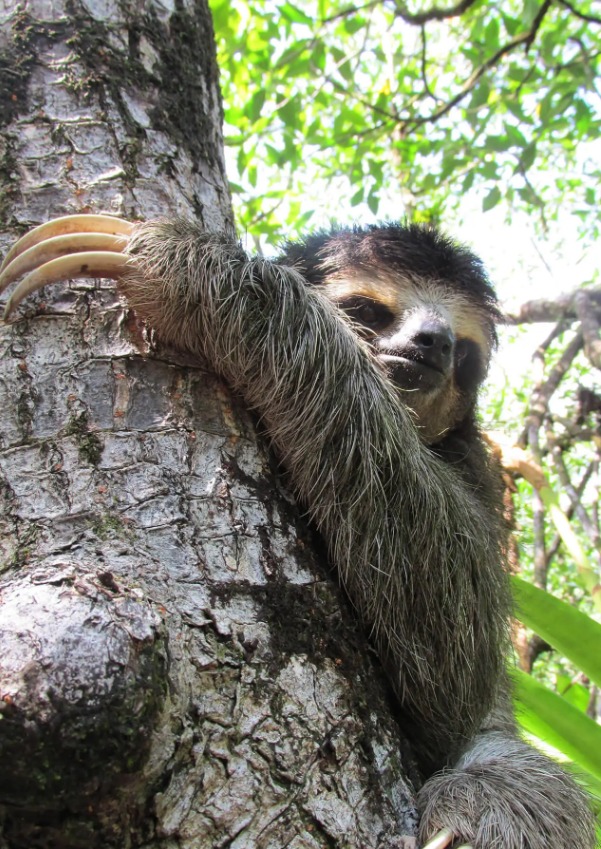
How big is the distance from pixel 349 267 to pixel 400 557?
2.02 m

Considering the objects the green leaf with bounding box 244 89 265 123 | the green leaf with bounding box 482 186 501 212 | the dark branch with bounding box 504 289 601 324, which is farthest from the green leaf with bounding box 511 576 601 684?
the green leaf with bounding box 244 89 265 123

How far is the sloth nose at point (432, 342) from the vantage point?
3594mm

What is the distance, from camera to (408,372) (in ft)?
11.5

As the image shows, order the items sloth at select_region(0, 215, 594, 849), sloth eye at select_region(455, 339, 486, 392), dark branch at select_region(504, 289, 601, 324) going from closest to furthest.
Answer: sloth at select_region(0, 215, 594, 849) → sloth eye at select_region(455, 339, 486, 392) → dark branch at select_region(504, 289, 601, 324)

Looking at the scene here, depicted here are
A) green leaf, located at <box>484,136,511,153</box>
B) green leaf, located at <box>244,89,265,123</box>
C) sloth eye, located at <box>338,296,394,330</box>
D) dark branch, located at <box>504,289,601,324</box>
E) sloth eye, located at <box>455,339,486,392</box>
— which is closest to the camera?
sloth eye, located at <box>338,296,394,330</box>

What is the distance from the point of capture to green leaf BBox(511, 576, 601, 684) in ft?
12.2

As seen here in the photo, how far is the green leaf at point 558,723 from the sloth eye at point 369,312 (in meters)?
2.15

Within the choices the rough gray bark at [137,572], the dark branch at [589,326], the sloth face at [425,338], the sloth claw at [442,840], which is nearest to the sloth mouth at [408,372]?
the sloth face at [425,338]

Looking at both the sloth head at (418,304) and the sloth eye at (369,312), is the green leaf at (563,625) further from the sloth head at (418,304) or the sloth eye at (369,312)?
the sloth eye at (369,312)

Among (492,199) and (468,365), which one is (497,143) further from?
(468,365)

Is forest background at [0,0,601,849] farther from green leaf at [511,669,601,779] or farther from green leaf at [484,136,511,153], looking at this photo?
green leaf at [484,136,511,153]

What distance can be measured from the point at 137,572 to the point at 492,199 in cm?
655

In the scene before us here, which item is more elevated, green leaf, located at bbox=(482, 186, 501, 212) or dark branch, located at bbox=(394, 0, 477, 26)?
dark branch, located at bbox=(394, 0, 477, 26)

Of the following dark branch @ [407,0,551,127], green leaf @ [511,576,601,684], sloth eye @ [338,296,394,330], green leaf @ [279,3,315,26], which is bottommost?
green leaf @ [511,576,601,684]
